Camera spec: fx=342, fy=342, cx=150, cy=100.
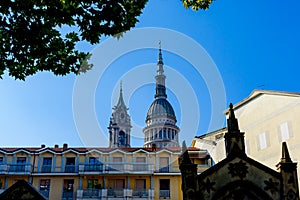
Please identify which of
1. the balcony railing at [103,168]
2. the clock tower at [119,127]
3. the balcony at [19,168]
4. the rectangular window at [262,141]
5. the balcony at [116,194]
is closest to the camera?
the rectangular window at [262,141]

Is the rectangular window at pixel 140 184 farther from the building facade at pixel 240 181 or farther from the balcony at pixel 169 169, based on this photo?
the building facade at pixel 240 181

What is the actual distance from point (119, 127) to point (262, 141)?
8199 cm

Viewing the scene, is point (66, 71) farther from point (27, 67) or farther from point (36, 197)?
point (36, 197)

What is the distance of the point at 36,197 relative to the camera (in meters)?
13.6

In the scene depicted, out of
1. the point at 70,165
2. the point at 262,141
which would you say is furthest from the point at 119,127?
the point at 262,141

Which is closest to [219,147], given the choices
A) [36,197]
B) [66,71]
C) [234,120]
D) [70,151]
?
[70,151]

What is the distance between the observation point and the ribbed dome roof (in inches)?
4259

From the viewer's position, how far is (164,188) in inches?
1615

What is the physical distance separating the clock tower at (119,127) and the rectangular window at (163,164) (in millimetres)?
61707

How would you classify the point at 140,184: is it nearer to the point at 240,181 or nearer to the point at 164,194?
the point at 164,194

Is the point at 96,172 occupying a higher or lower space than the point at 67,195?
higher

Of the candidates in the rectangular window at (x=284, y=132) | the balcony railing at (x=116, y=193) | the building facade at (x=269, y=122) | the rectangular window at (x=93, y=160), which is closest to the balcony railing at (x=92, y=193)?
the balcony railing at (x=116, y=193)

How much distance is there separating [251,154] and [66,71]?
82.7ft

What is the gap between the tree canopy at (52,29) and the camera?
31.9 feet
